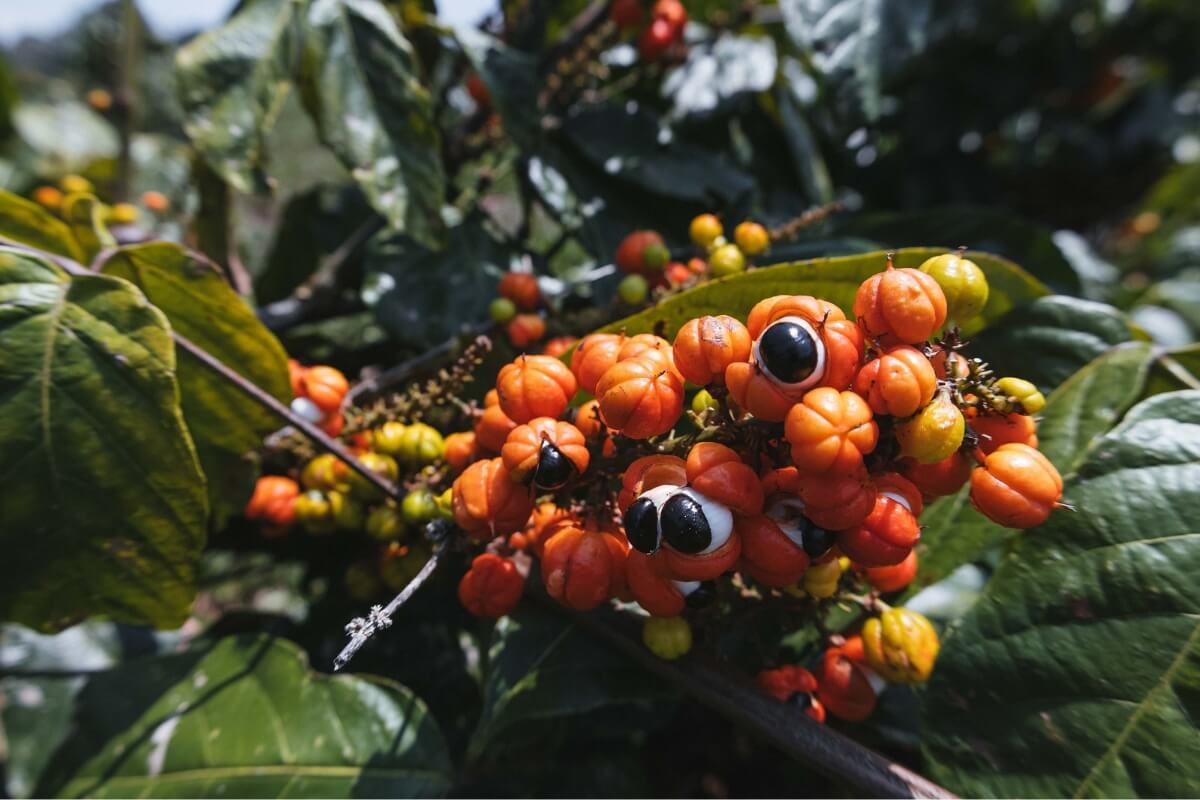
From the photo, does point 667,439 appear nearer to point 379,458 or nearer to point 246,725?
point 379,458

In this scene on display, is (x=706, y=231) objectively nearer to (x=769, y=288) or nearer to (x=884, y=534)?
(x=769, y=288)

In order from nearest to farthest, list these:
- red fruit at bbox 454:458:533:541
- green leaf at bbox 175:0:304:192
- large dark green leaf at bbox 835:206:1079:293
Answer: red fruit at bbox 454:458:533:541 < green leaf at bbox 175:0:304:192 < large dark green leaf at bbox 835:206:1079:293

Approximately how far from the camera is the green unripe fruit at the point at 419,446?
149cm

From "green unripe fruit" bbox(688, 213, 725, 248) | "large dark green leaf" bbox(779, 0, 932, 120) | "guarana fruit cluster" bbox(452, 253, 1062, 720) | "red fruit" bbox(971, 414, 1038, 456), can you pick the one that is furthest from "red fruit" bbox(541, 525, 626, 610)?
"large dark green leaf" bbox(779, 0, 932, 120)

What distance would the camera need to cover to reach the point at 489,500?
1162 mm

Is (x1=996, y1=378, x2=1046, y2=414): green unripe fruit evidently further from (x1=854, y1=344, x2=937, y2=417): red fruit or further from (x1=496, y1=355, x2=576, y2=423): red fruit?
(x1=496, y1=355, x2=576, y2=423): red fruit

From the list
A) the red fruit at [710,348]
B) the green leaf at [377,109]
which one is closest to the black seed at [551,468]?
the red fruit at [710,348]

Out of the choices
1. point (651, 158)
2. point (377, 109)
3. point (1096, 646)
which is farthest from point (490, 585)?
point (651, 158)

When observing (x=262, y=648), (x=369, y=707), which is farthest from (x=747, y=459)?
(x=262, y=648)

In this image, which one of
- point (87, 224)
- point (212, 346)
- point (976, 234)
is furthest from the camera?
point (976, 234)

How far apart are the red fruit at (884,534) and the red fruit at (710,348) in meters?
0.27

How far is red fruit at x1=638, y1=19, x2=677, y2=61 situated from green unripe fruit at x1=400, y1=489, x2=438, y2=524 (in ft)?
5.23

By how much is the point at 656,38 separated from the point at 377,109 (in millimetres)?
875

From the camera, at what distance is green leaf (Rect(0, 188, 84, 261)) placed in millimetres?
1626
